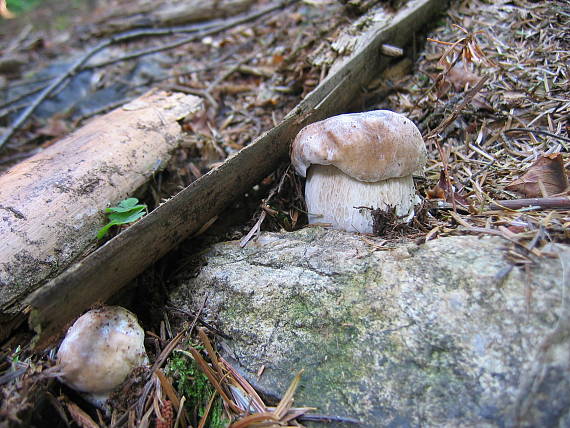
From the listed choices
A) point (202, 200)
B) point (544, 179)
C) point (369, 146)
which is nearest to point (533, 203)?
point (544, 179)

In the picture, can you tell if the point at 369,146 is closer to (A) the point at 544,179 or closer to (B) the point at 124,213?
(A) the point at 544,179

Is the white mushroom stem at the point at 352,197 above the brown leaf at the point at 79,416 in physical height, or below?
above

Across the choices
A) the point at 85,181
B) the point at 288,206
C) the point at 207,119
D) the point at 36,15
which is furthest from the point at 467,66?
the point at 36,15

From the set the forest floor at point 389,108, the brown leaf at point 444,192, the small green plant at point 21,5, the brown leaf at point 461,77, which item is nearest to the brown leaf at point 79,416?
the forest floor at point 389,108

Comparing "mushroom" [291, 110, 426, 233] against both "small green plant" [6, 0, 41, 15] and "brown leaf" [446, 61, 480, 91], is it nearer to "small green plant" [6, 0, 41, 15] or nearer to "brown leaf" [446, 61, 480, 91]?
"brown leaf" [446, 61, 480, 91]

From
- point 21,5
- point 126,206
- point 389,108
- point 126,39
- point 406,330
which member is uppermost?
point 21,5

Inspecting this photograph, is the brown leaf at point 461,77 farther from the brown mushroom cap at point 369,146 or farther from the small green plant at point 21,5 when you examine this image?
the small green plant at point 21,5

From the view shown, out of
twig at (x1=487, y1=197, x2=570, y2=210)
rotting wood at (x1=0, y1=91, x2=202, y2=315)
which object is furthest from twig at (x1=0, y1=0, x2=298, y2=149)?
twig at (x1=487, y1=197, x2=570, y2=210)
